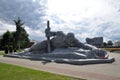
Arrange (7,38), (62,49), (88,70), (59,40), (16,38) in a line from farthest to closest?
1. (7,38)
2. (16,38)
3. (59,40)
4. (62,49)
5. (88,70)

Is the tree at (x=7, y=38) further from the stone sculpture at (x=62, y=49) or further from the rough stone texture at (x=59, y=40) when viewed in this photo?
the rough stone texture at (x=59, y=40)

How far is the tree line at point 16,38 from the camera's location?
190 ft

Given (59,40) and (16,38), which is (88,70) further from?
(16,38)

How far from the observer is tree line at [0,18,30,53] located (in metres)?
58.1

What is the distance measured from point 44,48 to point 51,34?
3.47 m

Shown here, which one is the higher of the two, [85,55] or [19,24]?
[19,24]

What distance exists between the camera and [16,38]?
5959 centimetres

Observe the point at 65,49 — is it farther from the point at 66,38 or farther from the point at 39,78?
the point at 39,78

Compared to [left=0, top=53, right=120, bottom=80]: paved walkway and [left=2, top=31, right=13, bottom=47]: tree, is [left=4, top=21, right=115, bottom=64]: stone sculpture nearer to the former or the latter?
[left=0, top=53, right=120, bottom=80]: paved walkway

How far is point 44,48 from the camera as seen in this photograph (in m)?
34.2

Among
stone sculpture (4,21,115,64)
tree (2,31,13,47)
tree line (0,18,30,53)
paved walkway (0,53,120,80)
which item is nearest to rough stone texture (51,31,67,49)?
stone sculpture (4,21,115,64)

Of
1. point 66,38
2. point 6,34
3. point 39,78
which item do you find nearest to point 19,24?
point 6,34

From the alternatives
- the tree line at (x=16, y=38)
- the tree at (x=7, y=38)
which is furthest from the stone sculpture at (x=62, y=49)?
the tree at (x=7, y=38)

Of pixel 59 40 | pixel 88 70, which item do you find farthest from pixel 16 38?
pixel 88 70
